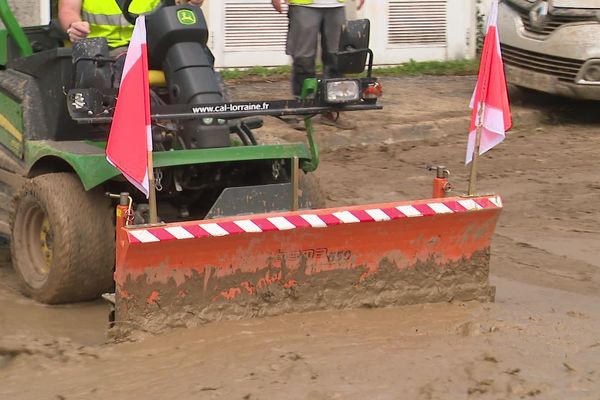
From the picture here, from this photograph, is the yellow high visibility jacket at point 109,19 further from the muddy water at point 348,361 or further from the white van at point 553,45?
the white van at point 553,45

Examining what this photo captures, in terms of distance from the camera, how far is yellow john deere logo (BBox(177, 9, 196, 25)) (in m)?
5.72

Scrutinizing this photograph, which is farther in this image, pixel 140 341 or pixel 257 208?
pixel 257 208

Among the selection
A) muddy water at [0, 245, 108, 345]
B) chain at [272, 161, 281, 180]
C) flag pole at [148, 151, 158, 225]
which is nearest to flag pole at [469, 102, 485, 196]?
chain at [272, 161, 281, 180]

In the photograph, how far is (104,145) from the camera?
19.0ft

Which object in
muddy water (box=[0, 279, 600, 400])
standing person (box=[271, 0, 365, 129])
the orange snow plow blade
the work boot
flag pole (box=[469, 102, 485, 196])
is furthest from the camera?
the work boot

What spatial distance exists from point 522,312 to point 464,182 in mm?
2931

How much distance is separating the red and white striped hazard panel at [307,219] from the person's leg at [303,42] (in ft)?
13.3

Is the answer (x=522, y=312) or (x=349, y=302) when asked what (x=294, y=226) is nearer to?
(x=349, y=302)

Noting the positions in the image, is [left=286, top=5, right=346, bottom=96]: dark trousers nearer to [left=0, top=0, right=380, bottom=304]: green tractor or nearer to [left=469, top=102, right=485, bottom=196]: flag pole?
[left=0, top=0, right=380, bottom=304]: green tractor

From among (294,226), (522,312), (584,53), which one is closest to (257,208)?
(294,226)

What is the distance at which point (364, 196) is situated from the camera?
8.01 metres

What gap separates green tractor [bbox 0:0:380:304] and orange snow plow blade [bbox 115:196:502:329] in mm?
298

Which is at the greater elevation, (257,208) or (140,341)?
(257,208)

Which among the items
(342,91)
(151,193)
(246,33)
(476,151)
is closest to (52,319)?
(151,193)
